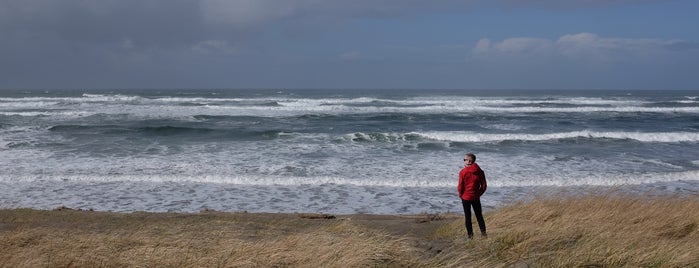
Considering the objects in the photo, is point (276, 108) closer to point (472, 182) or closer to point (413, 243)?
point (472, 182)

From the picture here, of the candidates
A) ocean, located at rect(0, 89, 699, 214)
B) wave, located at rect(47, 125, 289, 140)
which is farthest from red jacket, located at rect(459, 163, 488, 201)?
wave, located at rect(47, 125, 289, 140)

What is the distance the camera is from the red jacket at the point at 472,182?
277 inches

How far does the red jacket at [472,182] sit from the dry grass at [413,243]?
60 cm

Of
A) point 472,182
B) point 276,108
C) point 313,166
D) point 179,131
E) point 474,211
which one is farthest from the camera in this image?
point 276,108

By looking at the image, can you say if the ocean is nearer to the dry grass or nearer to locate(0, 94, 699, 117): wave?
the dry grass

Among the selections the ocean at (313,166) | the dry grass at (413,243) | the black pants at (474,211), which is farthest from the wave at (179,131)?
the black pants at (474,211)

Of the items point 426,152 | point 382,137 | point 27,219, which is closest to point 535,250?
point 27,219

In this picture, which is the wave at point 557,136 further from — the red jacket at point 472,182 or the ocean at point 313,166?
the red jacket at point 472,182

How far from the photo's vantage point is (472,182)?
23.2 ft

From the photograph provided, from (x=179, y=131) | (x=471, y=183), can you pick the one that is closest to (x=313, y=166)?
(x=471, y=183)

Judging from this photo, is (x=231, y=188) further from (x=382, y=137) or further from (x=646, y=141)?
(x=646, y=141)

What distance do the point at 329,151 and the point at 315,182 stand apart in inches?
230

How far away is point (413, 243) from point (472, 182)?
3.79 feet

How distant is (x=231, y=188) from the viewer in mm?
13508
